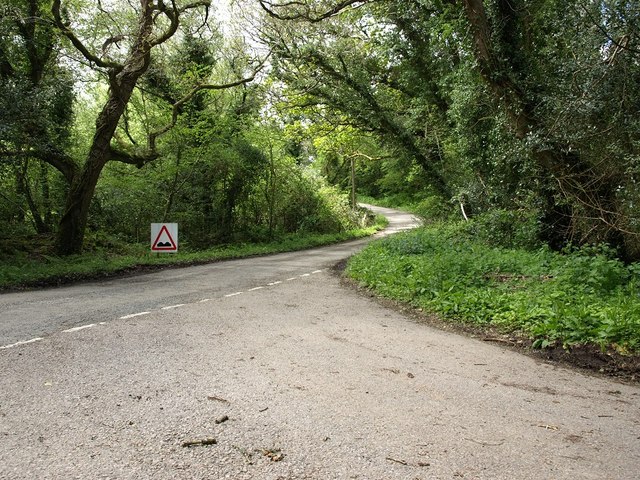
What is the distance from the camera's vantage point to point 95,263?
12.7 m

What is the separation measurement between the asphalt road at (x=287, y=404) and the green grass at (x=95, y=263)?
429 cm

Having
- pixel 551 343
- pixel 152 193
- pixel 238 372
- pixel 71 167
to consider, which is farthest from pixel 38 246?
pixel 551 343

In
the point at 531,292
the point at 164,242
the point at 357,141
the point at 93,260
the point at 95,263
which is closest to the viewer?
the point at 531,292

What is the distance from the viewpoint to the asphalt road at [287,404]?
2.89m

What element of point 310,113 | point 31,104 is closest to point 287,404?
point 31,104

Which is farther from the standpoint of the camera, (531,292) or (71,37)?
(71,37)

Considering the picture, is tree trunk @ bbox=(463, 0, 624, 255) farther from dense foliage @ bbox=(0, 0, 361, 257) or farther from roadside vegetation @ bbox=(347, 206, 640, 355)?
dense foliage @ bbox=(0, 0, 361, 257)

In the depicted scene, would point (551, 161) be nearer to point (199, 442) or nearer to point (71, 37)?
point (199, 442)

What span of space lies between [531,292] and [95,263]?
36.1ft

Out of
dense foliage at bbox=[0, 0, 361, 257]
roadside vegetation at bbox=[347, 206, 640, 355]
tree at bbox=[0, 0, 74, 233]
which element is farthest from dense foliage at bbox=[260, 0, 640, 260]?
tree at bbox=[0, 0, 74, 233]

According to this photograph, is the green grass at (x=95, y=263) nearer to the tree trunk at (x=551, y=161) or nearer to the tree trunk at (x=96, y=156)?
the tree trunk at (x=96, y=156)

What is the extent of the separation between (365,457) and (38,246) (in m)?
14.2

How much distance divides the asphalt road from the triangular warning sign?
7.82 m

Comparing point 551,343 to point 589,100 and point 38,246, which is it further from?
point 38,246
